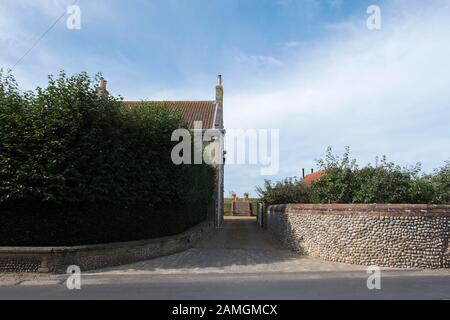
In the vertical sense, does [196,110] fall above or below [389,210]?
above

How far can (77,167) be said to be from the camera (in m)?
10.3

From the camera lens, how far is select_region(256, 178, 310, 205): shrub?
19.2 meters

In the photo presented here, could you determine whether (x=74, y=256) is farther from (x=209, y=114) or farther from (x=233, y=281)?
(x=209, y=114)

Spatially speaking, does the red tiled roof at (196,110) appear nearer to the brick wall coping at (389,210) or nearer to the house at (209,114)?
the house at (209,114)

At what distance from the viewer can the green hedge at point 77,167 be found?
386 inches

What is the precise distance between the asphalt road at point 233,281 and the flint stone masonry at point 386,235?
1.37 feet

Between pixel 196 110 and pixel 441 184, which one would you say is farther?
pixel 196 110

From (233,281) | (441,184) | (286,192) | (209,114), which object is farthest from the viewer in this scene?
(209,114)

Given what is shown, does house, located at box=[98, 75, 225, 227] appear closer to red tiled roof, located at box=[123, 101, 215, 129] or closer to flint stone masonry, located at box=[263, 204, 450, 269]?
red tiled roof, located at box=[123, 101, 215, 129]

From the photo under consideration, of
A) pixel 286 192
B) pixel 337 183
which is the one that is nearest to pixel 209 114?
pixel 286 192

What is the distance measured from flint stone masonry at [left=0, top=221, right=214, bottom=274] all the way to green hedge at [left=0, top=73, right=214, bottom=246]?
1.44 feet

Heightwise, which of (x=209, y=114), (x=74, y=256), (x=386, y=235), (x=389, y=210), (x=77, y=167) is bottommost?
(x=74, y=256)

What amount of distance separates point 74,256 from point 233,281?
13.8 ft
